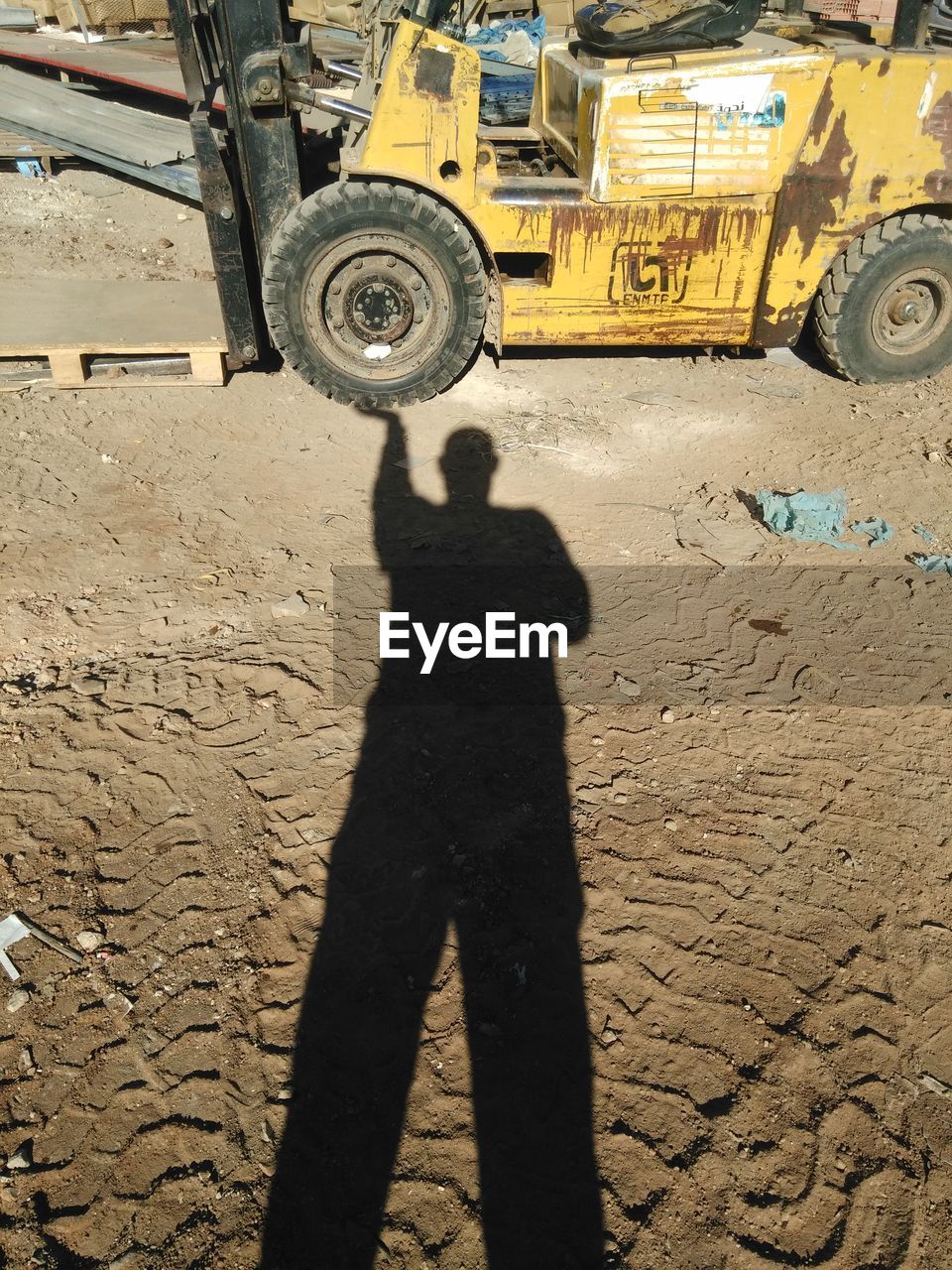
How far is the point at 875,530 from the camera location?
4711mm

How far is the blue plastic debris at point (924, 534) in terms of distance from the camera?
468 cm

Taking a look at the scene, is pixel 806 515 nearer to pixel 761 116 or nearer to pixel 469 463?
pixel 469 463

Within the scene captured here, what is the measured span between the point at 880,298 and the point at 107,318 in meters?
5.06

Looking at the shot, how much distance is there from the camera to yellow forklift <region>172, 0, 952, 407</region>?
506cm

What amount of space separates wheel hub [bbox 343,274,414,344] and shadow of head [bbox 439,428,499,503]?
790 mm

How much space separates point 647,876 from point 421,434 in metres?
3.32

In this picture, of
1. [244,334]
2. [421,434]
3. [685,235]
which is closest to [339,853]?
[421,434]

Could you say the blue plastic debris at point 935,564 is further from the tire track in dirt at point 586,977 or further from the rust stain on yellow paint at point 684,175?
the rust stain on yellow paint at point 684,175

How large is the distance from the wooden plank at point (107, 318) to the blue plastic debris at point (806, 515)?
11.5ft

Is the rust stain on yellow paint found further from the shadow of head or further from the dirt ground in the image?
the dirt ground

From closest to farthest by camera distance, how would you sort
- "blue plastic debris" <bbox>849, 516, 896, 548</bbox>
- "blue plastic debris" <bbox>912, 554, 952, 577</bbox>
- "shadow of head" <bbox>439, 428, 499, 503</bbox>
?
"blue plastic debris" <bbox>912, 554, 952, 577</bbox>
"blue plastic debris" <bbox>849, 516, 896, 548</bbox>
"shadow of head" <bbox>439, 428, 499, 503</bbox>

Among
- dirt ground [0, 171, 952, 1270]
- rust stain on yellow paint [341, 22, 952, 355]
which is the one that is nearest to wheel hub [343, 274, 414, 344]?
rust stain on yellow paint [341, 22, 952, 355]

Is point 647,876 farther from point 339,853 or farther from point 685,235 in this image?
point 685,235

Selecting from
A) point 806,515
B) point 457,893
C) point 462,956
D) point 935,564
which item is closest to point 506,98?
point 806,515
